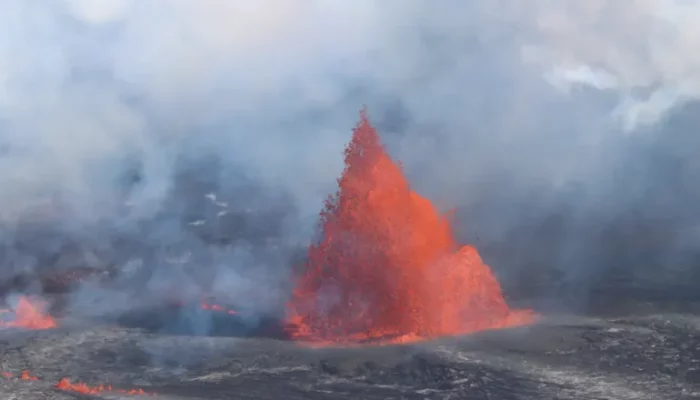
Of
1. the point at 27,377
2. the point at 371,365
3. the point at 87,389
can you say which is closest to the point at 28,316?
the point at 27,377

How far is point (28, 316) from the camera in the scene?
38.2 meters

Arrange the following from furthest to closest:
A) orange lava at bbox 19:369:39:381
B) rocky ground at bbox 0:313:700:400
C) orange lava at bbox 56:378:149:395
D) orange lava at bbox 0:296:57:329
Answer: orange lava at bbox 0:296:57:329, orange lava at bbox 19:369:39:381, rocky ground at bbox 0:313:700:400, orange lava at bbox 56:378:149:395

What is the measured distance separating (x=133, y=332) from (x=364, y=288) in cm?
1049

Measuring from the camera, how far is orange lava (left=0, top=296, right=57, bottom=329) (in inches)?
1428

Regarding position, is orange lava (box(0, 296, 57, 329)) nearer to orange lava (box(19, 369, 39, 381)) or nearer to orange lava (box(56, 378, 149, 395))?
orange lava (box(19, 369, 39, 381))

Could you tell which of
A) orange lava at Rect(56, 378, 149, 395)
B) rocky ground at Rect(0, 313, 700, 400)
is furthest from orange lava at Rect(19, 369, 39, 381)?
orange lava at Rect(56, 378, 149, 395)

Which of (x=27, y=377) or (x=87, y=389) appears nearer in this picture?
(x=87, y=389)

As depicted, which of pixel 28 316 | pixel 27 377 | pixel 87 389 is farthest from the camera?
pixel 28 316

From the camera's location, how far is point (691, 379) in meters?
27.2

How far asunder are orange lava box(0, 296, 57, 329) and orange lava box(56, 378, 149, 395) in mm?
10305

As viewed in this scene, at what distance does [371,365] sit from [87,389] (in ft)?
32.4

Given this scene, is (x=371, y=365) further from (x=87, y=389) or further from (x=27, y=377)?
(x=27, y=377)

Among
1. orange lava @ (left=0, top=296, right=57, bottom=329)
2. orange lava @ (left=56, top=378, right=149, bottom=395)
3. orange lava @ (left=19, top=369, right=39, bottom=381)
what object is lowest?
orange lava @ (left=56, top=378, right=149, bottom=395)

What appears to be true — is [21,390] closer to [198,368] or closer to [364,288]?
[198,368]
